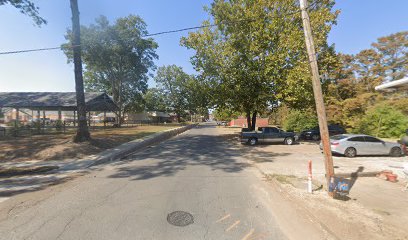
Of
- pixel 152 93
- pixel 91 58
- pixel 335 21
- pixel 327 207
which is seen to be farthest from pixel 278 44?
pixel 152 93

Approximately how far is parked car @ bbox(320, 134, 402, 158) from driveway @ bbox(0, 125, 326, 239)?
7845 mm

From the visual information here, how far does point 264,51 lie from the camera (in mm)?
18688

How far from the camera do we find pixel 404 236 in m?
4.15

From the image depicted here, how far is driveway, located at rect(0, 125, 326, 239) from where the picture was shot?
4.22 m

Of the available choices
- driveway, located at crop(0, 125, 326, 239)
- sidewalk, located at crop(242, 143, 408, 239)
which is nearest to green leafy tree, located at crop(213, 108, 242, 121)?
sidewalk, located at crop(242, 143, 408, 239)

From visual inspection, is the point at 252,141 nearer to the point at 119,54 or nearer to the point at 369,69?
the point at 369,69

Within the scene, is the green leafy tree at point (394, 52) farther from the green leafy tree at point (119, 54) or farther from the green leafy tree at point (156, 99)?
the green leafy tree at point (156, 99)

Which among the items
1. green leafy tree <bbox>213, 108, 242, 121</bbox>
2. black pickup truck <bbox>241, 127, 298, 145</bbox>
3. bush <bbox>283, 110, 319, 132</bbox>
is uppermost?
green leafy tree <bbox>213, 108, 242, 121</bbox>

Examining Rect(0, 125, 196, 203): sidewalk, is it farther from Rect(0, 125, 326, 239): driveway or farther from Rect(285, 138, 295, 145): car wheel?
Rect(285, 138, 295, 145): car wheel

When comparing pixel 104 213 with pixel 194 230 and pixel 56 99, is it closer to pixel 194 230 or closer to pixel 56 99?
pixel 194 230

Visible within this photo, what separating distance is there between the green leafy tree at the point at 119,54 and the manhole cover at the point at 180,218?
3932 cm

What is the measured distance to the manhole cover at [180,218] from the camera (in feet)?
15.1

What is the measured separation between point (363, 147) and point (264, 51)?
9900 mm

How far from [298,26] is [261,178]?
52.1 feet
